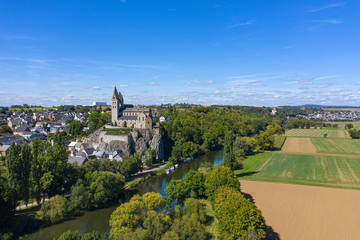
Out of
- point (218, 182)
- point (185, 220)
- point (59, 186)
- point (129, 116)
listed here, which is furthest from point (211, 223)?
point (129, 116)

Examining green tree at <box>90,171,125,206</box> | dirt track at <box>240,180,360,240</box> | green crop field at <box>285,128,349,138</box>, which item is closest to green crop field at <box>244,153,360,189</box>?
dirt track at <box>240,180,360,240</box>

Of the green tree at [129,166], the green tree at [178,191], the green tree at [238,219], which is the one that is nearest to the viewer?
the green tree at [238,219]

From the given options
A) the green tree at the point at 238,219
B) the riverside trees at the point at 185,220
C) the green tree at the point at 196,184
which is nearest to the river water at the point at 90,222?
the riverside trees at the point at 185,220

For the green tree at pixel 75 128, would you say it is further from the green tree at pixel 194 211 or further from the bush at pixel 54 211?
the green tree at pixel 194 211

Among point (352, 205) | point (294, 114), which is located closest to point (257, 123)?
point (352, 205)

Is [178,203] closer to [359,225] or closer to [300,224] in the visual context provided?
[300,224]

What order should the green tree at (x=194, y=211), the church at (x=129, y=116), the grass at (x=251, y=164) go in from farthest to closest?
the church at (x=129, y=116)
the grass at (x=251, y=164)
the green tree at (x=194, y=211)

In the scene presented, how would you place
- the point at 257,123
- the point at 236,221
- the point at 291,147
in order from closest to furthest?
the point at 236,221
the point at 291,147
the point at 257,123

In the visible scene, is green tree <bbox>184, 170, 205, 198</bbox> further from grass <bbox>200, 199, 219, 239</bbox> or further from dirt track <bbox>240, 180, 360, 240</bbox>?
dirt track <bbox>240, 180, 360, 240</bbox>
